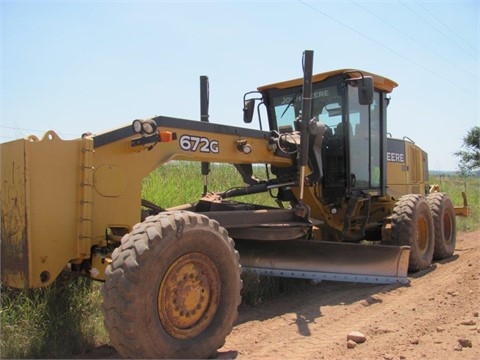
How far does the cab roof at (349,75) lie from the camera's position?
20.5ft

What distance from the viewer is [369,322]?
4.30m

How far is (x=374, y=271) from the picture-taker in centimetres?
552

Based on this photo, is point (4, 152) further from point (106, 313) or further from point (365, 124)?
point (365, 124)

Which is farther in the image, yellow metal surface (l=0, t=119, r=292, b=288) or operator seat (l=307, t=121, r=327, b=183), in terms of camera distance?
operator seat (l=307, t=121, r=327, b=183)

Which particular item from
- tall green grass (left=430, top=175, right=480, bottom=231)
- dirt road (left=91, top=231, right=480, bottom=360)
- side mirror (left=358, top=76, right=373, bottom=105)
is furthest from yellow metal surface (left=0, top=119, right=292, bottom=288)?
tall green grass (left=430, top=175, right=480, bottom=231)

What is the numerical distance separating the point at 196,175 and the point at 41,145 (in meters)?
7.64

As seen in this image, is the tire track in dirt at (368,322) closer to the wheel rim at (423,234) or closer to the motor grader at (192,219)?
the motor grader at (192,219)

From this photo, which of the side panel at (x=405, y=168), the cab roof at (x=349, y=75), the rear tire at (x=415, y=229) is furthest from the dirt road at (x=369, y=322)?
the cab roof at (x=349, y=75)

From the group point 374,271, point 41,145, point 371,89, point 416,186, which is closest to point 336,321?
point 374,271

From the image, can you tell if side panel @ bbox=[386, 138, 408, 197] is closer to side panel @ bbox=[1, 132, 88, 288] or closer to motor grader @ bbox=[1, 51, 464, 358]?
motor grader @ bbox=[1, 51, 464, 358]

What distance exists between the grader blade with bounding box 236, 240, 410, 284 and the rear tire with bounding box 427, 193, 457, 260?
7.38 ft

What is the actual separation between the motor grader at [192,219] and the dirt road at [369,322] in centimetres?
31

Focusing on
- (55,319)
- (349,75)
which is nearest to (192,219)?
(55,319)

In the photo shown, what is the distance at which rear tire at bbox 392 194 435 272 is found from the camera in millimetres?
6469
